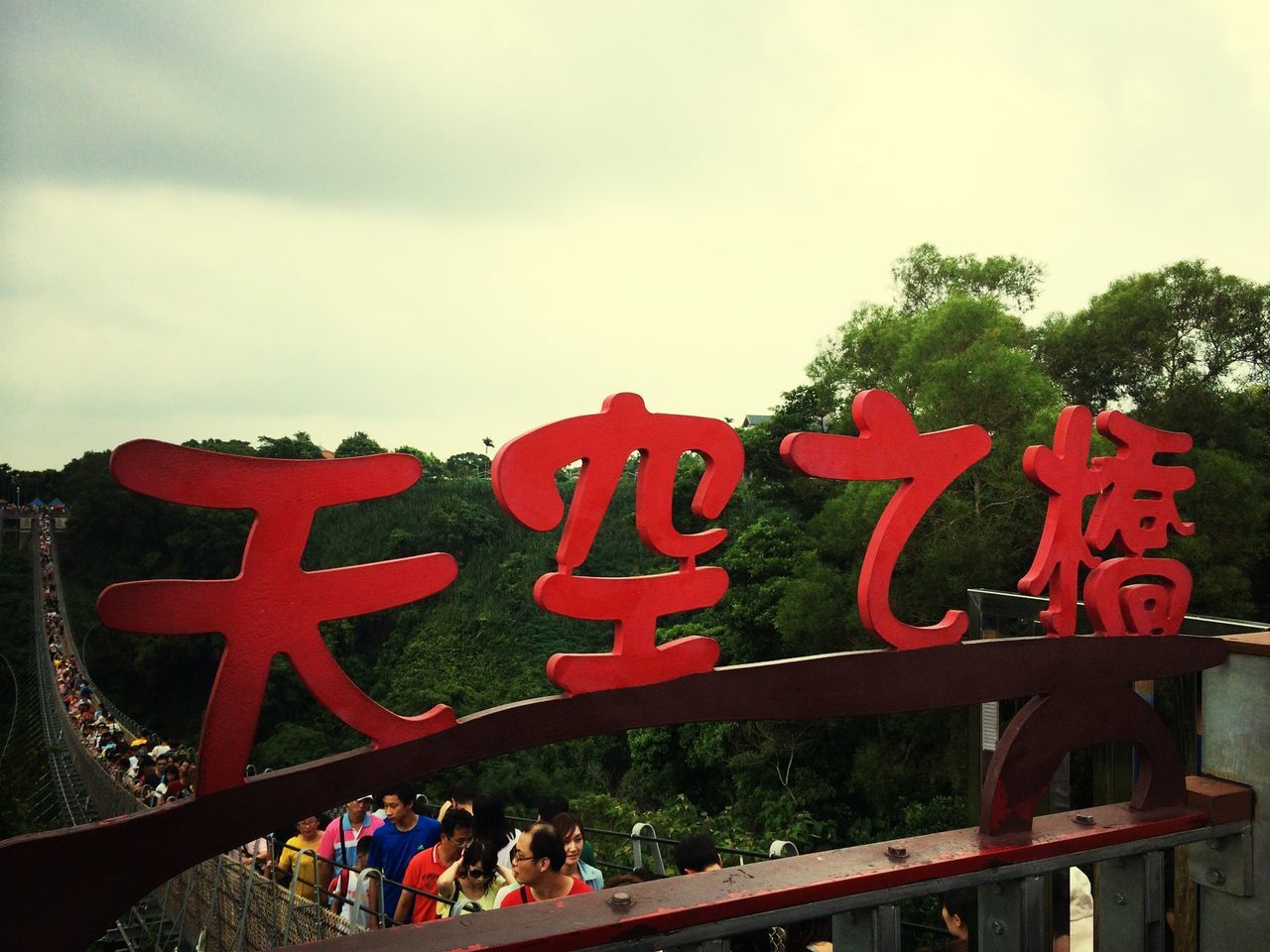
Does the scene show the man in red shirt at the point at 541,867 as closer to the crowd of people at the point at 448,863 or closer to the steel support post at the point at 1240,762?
the crowd of people at the point at 448,863

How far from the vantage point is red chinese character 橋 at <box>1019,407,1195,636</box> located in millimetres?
3535

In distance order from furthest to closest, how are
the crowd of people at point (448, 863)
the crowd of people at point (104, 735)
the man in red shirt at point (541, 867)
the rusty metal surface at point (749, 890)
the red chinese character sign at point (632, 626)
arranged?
the crowd of people at point (104, 735), the crowd of people at point (448, 863), the man in red shirt at point (541, 867), the rusty metal surface at point (749, 890), the red chinese character sign at point (632, 626)

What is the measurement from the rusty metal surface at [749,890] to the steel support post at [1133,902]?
5.4 inches

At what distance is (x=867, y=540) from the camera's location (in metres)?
19.2

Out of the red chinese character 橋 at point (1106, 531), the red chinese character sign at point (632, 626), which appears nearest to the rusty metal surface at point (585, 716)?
the red chinese character sign at point (632, 626)

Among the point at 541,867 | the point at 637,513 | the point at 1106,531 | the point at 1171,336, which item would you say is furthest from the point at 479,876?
the point at 1171,336

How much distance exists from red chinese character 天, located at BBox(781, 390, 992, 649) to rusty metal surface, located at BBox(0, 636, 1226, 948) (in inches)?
3.0

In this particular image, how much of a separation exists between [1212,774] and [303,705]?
2703cm

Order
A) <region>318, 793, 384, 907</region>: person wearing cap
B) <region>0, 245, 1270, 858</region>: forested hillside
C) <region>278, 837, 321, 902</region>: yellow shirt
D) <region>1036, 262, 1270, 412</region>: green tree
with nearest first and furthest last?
<region>278, 837, 321, 902</region>: yellow shirt → <region>318, 793, 384, 907</region>: person wearing cap → <region>0, 245, 1270, 858</region>: forested hillside → <region>1036, 262, 1270, 412</region>: green tree

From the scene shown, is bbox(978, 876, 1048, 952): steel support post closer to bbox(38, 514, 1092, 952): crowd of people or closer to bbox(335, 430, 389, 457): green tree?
bbox(38, 514, 1092, 952): crowd of people

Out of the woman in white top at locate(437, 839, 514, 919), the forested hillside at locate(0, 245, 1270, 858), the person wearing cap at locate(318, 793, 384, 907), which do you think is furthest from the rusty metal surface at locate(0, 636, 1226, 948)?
the forested hillside at locate(0, 245, 1270, 858)

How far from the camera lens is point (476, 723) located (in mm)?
2584

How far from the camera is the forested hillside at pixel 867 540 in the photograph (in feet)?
54.5

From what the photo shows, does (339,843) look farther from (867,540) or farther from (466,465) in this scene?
(466,465)
